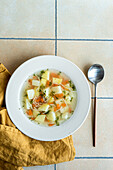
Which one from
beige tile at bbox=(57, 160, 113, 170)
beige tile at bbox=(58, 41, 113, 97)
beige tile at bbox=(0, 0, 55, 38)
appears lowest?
beige tile at bbox=(57, 160, 113, 170)

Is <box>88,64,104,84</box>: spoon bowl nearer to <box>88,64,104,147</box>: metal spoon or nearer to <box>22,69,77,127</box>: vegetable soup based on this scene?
<box>88,64,104,147</box>: metal spoon

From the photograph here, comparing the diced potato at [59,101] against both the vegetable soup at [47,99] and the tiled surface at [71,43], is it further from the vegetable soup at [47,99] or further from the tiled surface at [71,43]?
the tiled surface at [71,43]

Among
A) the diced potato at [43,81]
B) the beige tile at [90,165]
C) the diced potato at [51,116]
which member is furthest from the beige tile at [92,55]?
the beige tile at [90,165]

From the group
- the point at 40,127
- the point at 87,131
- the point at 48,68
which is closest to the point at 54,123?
the point at 40,127

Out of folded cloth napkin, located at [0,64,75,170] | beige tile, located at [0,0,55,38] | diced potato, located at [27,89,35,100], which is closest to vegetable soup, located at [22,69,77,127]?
diced potato, located at [27,89,35,100]

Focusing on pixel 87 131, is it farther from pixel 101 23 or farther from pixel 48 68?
pixel 101 23

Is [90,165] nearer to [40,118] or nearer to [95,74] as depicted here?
A: [40,118]
